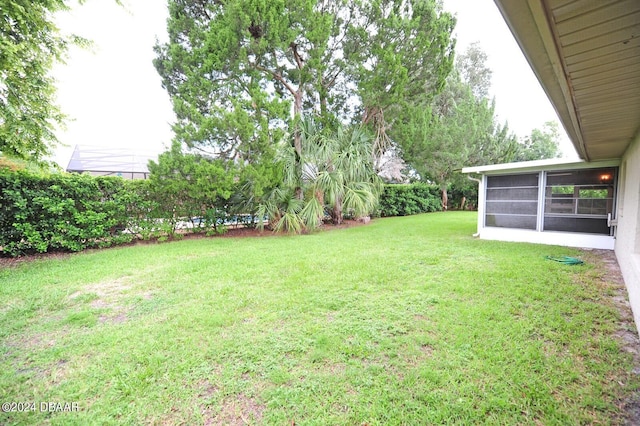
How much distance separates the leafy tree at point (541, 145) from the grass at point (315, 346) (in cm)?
1945

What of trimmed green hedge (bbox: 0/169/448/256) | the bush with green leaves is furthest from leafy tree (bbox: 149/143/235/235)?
the bush with green leaves

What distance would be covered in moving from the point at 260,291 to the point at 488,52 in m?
29.5

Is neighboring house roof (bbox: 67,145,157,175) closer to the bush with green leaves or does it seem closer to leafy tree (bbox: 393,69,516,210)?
the bush with green leaves

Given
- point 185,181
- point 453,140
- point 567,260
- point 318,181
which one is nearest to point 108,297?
point 185,181

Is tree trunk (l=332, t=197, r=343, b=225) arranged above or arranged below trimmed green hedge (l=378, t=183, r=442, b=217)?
below

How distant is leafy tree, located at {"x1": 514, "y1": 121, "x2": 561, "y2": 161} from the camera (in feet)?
67.1

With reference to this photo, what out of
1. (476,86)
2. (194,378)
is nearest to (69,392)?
(194,378)

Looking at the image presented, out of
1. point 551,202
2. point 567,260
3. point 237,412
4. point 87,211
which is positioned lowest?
point 237,412

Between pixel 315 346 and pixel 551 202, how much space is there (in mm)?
7891

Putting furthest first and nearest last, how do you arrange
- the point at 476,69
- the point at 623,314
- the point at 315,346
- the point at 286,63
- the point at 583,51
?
the point at 476,69, the point at 286,63, the point at 623,314, the point at 315,346, the point at 583,51

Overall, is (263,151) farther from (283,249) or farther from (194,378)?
(194,378)

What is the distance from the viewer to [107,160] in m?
16.5

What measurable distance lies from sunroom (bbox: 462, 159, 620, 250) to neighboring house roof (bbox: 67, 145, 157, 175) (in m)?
16.2

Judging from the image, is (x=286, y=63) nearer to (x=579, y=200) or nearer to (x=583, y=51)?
(x=583, y=51)
